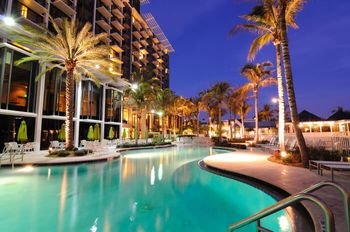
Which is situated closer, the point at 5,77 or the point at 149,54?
the point at 5,77

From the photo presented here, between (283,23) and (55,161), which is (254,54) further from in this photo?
(55,161)

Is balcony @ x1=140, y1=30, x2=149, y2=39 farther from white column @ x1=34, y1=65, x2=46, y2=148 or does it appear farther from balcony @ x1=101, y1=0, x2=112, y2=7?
white column @ x1=34, y1=65, x2=46, y2=148

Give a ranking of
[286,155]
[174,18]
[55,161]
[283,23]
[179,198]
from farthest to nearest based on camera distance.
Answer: [174,18], [55,161], [286,155], [283,23], [179,198]

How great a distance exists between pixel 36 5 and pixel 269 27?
25952mm

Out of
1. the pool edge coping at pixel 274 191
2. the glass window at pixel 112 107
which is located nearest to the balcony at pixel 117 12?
the glass window at pixel 112 107

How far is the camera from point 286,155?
11422mm

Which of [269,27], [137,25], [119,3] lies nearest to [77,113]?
[269,27]

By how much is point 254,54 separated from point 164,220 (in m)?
13.6

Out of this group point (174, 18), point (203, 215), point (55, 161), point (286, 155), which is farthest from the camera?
point (174, 18)

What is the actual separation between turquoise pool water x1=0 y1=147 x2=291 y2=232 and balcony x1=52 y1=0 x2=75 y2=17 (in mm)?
25847

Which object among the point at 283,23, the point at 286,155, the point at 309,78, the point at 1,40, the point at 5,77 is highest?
the point at 309,78

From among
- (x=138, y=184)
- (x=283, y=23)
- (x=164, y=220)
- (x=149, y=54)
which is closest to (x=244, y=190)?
(x=164, y=220)

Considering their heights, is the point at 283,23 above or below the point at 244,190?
above

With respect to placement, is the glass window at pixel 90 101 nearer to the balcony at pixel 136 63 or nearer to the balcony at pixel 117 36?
the balcony at pixel 117 36
